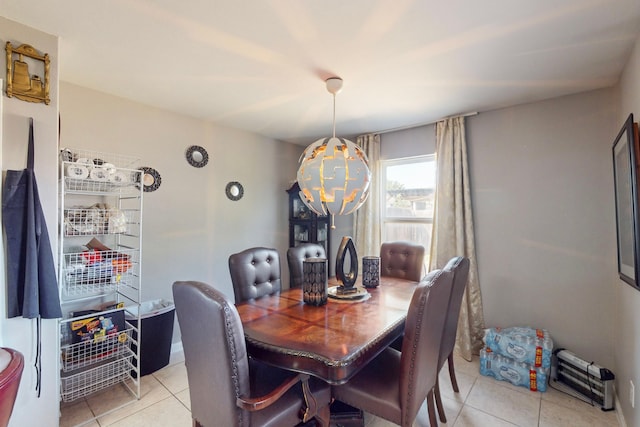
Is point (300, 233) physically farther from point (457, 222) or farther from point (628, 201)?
point (628, 201)

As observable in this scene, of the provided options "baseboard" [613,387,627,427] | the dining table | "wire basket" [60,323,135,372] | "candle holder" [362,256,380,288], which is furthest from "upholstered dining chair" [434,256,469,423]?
"wire basket" [60,323,135,372]

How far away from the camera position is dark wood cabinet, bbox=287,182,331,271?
389 centimetres

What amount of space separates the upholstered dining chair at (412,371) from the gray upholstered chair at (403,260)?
121cm

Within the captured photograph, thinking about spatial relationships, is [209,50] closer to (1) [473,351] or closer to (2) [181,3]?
(2) [181,3]

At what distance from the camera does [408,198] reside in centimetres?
351

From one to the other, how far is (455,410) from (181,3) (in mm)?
2986

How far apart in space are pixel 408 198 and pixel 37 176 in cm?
326

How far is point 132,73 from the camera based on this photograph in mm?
2107

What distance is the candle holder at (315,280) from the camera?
1880mm

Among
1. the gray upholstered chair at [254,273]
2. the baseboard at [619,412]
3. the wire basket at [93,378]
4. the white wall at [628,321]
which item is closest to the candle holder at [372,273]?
the gray upholstered chair at [254,273]

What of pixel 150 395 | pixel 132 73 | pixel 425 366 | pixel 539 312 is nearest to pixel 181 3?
pixel 132 73

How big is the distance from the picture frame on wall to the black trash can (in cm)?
311

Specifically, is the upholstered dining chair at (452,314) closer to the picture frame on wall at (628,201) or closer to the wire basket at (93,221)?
the picture frame on wall at (628,201)

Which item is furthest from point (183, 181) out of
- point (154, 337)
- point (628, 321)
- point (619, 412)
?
point (619, 412)
